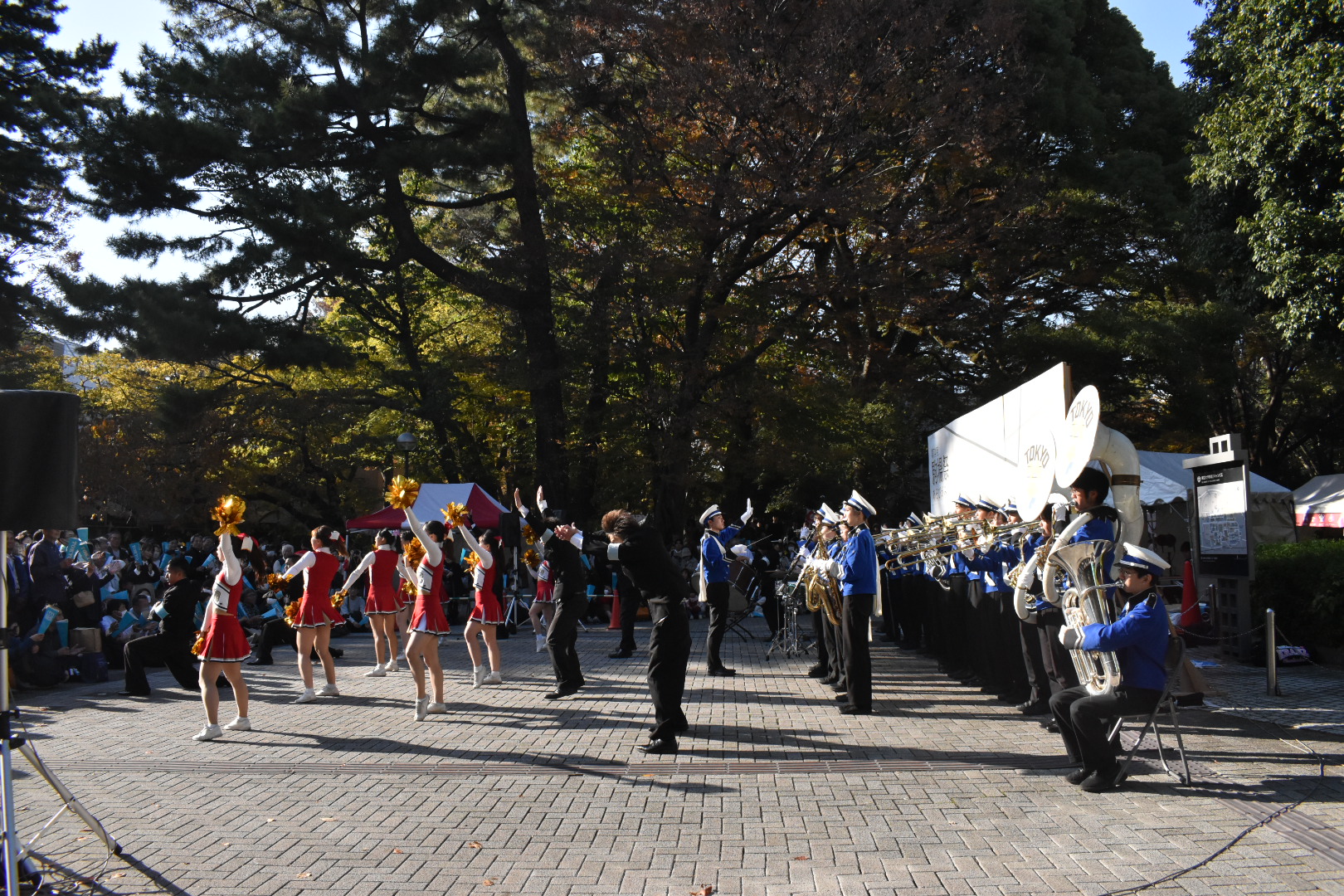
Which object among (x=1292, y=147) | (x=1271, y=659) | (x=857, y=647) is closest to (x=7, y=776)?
(x=857, y=647)

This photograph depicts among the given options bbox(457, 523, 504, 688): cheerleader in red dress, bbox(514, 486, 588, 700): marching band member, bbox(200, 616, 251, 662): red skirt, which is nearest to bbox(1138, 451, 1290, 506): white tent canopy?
bbox(514, 486, 588, 700): marching band member

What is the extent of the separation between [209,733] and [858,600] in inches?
222

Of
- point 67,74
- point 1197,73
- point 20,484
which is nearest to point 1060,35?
point 1197,73

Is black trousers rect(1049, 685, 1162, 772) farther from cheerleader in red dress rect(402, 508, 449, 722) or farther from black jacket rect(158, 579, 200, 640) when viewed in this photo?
black jacket rect(158, 579, 200, 640)

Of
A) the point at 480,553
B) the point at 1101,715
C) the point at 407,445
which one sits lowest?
the point at 1101,715

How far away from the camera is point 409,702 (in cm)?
1055

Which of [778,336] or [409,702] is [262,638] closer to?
[409,702]

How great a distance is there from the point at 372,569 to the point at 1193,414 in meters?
18.0

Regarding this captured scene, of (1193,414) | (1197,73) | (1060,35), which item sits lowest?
(1193,414)

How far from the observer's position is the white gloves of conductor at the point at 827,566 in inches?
377

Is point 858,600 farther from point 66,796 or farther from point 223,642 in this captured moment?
point 66,796

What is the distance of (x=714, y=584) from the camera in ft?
40.4

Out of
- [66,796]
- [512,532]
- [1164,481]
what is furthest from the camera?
[1164,481]

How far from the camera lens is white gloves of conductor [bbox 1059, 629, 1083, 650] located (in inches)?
248
